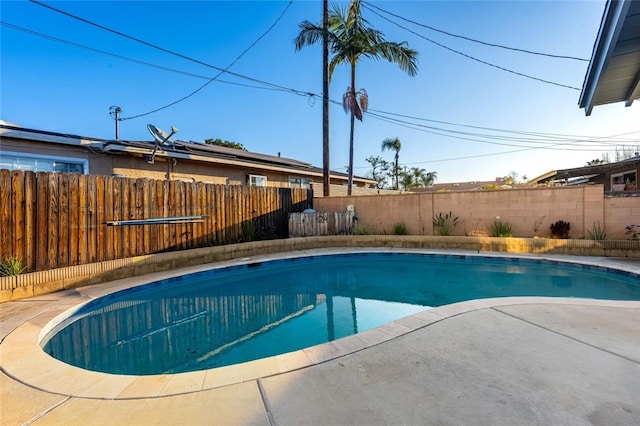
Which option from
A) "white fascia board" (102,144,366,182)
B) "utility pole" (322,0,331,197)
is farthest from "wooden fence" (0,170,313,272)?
"utility pole" (322,0,331,197)

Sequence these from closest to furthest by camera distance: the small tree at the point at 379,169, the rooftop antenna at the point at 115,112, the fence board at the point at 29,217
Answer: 1. the fence board at the point at 29,217
2. the rooftop antenna at the point at 115,112
3. the small tree at the point at 379,169

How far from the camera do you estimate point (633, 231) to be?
290 inches

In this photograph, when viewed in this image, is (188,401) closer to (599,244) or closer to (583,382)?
(583,382)

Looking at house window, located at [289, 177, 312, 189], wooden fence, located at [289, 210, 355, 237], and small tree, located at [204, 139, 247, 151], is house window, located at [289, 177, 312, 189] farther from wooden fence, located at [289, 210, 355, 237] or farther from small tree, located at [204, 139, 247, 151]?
small tree, located at [204, 139, 247, 151]

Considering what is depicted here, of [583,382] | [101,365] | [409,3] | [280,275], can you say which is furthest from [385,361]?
[409,3]

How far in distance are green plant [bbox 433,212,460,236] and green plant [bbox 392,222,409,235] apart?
1.09 meters

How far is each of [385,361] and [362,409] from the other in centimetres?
70

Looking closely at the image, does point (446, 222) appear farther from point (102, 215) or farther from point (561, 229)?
point (102, 215)

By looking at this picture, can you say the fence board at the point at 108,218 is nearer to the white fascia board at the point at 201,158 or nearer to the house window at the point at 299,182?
the white fascia board at the point at 201,158

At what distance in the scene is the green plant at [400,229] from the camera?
398 inches

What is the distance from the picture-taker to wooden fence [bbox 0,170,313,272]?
4.93 m

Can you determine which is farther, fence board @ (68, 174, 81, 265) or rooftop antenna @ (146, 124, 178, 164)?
rooftop antenna @ (146, 124, 178, 164)

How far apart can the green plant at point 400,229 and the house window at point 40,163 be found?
32.3ft

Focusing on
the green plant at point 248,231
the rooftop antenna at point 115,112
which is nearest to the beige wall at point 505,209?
the green plant at point 248,231
